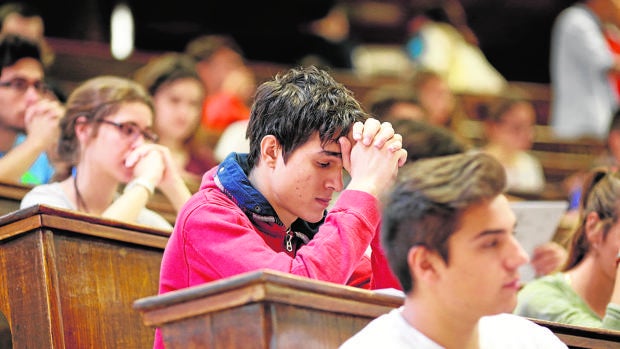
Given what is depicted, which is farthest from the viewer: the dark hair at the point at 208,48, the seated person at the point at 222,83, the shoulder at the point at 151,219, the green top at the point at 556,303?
the dark hair at the point at 208,48

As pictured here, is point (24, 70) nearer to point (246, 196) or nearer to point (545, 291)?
point (246, 196)

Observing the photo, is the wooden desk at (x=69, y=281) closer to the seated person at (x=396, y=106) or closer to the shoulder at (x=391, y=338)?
the shoulder at (x=391, y=338)

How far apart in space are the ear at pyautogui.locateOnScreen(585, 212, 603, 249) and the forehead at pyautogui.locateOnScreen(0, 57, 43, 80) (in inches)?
75.6

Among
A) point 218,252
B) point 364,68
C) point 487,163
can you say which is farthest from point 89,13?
point 487,163

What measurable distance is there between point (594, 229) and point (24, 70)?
6.54ft

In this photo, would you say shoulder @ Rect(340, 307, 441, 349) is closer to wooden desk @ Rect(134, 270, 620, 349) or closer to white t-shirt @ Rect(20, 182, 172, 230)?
wooden desk @ Rect(134, 270, 620, 349)

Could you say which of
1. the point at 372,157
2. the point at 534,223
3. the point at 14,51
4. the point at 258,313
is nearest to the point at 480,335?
the point at 258,313

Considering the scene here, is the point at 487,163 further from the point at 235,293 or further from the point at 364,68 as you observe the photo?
the point at 364,68

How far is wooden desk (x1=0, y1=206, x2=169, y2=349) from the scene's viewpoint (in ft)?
7.81

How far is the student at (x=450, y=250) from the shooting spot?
1.64m

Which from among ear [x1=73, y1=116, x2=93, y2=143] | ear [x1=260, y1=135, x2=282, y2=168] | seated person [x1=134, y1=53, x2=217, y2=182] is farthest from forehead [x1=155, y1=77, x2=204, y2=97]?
ear [x1=260, y1=135, x2=282, y2=168]

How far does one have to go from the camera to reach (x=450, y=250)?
5.43 ft

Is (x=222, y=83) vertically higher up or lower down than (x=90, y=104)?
higher up

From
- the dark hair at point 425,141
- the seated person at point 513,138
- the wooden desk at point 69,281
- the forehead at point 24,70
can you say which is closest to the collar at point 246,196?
the wooden desk at point 69,281
